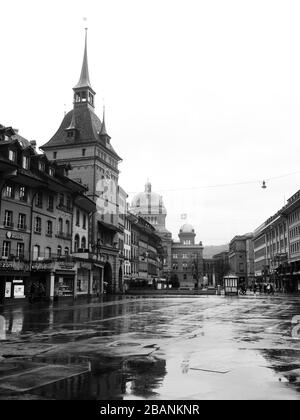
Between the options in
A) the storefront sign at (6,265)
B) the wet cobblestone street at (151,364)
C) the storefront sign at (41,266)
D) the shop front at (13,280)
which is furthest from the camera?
the storefront sign at (41,266)

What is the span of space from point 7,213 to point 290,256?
204 feet

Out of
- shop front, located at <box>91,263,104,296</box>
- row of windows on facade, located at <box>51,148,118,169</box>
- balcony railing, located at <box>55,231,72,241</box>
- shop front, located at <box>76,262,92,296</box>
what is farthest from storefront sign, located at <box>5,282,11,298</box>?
row of windows on facade, located at <box>51,148,118,169</box>

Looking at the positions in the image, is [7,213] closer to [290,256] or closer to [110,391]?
[110,391]

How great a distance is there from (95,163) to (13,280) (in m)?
34.4

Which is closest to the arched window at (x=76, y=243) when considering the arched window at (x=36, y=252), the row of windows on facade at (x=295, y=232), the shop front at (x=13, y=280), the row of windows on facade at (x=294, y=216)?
the arched window at (x=36, y=252)

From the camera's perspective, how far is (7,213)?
4209cm

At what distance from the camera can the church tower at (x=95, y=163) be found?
7312 centimetres

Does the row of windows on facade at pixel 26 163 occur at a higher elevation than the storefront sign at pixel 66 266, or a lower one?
higher

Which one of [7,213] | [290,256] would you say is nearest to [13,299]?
[7,213]

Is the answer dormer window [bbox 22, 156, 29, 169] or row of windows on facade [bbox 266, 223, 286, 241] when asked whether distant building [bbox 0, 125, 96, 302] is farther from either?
row of windows on facade [bbox 266, 223, 286, 241]

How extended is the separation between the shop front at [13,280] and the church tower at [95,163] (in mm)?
23586

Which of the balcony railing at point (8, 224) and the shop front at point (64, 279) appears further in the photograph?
the shop front at point (64, 279)

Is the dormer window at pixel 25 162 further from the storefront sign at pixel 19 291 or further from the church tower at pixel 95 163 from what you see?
the church tower at pixel 95 163

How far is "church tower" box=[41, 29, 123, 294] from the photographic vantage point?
7312 centimetres
